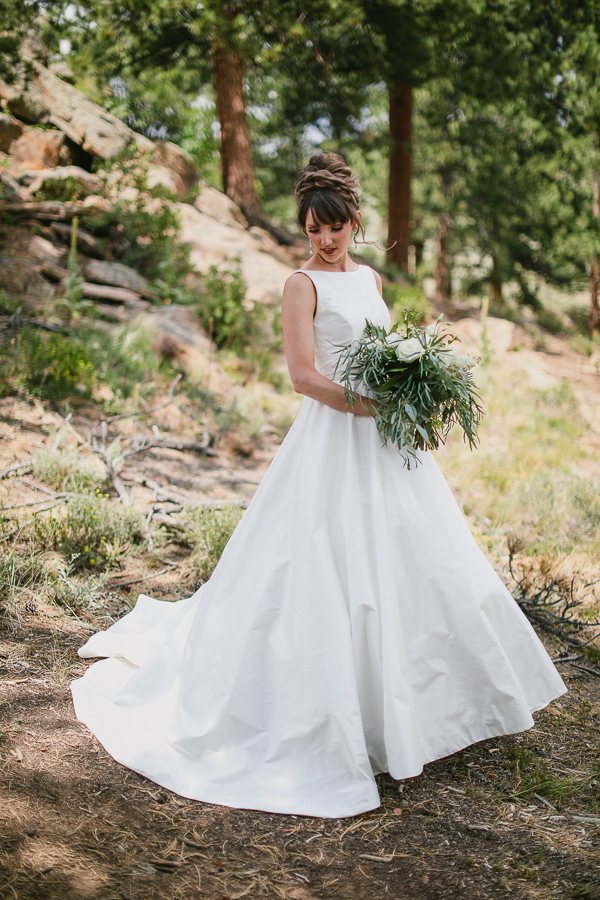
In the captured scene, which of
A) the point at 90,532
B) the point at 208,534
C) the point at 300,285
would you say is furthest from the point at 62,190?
the point at 300,285

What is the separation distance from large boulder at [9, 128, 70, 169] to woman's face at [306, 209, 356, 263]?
7812 millimetres

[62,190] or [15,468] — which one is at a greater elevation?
[62,190]

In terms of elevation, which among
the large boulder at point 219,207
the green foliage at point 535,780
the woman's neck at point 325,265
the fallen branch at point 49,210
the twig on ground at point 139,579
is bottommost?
the green foliage at point 535,780

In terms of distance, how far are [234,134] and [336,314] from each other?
34.1 feet

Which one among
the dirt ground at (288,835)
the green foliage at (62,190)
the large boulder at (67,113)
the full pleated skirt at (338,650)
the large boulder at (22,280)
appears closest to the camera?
the dirt ground at (288,835)

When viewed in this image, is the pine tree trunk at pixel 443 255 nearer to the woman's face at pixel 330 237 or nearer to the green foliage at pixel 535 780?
the woman's face at pixel 330 237

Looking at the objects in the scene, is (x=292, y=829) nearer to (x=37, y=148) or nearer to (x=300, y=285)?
(x=300, y=285)

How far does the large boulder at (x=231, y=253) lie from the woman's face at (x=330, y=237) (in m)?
5.87

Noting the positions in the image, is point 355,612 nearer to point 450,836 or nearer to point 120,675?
point 450,836

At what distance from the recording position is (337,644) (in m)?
2.33

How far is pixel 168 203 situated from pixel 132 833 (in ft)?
28.0

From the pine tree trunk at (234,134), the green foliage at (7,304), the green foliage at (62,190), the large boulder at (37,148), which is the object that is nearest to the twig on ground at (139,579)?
the green foliage at (7,304)

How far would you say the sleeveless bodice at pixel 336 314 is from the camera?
2582mm

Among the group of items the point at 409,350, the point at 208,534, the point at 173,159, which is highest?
the point at 173,159
